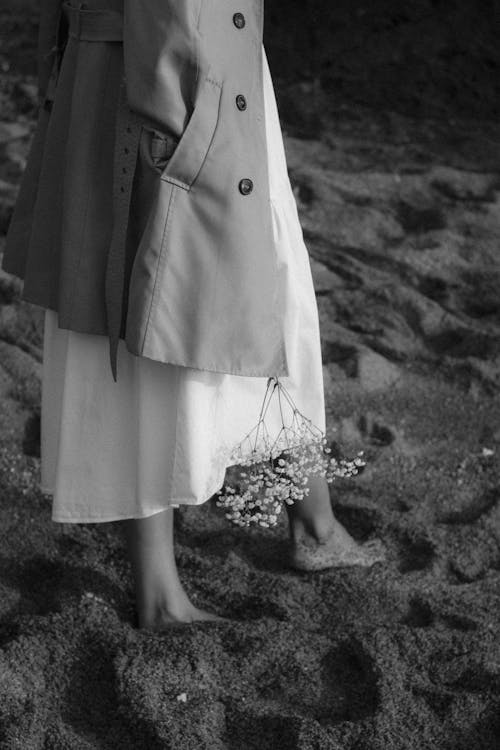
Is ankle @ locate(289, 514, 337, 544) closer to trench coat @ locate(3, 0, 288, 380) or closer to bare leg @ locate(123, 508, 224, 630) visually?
bare leg @ locate(123, 508, 224, 630)

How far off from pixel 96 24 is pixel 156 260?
44 cm

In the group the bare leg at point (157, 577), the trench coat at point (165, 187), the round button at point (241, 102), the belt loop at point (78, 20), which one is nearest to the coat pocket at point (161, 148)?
the trench coat at point (165, 187)

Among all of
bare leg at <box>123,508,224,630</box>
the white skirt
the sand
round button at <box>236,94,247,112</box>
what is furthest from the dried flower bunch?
round button at <box>236,94,247,112</box>

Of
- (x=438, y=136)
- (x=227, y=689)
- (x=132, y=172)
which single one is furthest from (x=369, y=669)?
(x=438, y=136)

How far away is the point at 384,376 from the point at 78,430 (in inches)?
62.4

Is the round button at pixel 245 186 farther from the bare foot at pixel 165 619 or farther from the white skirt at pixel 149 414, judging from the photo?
the bare foot at pixel 165 619

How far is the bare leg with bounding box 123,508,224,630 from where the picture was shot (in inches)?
→ 86.7

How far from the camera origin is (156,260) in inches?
73.0

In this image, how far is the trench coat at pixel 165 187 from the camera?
1.77 meters

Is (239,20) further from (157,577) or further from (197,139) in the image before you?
(157,577)

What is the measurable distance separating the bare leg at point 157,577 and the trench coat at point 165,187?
45 centimetres

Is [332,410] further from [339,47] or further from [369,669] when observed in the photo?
[339,47]

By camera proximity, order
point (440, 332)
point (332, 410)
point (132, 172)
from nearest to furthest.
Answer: point (132, 172) → point (332, 410) → point (440, 332)

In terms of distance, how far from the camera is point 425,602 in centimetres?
239
